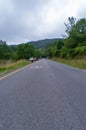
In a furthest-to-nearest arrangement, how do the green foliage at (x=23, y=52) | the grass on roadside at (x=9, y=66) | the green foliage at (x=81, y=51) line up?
the green foliage at (x=23, y=52)
the green foliage at (x=81, y=51)
the grass on roadside at (x=9, y=66)

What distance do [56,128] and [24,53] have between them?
11133 cm

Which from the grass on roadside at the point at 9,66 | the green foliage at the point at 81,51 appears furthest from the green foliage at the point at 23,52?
the grass on roadside at the point at 9,66

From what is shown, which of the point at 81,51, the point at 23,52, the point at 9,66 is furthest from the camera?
the point at 23,52

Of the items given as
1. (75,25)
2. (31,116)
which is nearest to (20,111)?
(31,116)

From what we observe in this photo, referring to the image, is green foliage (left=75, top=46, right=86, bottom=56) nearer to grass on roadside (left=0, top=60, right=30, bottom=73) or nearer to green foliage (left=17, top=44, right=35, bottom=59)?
grass on roadside (left=0, top=60, right=30, bottom=73)

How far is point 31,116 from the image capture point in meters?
6.24

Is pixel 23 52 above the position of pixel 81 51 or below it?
below

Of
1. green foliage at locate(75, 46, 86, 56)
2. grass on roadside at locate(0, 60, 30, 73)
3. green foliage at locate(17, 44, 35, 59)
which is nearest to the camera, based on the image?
grass on roadside at locate(0, 60, 30, 73)

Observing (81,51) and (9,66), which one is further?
(81,51)

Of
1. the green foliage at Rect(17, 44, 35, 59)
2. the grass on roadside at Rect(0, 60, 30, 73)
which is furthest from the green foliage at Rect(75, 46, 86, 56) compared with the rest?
the green foliage at Rect(17, 44, 35, 59)

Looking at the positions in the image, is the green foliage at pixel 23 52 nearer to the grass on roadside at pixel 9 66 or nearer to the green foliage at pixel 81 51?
the green foliage at pixel 81 51

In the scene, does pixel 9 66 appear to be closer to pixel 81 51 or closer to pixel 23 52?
pixel 81 51

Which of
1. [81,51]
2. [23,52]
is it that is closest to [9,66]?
[81,51]

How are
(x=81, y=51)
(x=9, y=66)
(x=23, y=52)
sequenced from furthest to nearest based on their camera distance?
(x=23, y=52) → (x=81, y=51) → (x=9, y=66)
